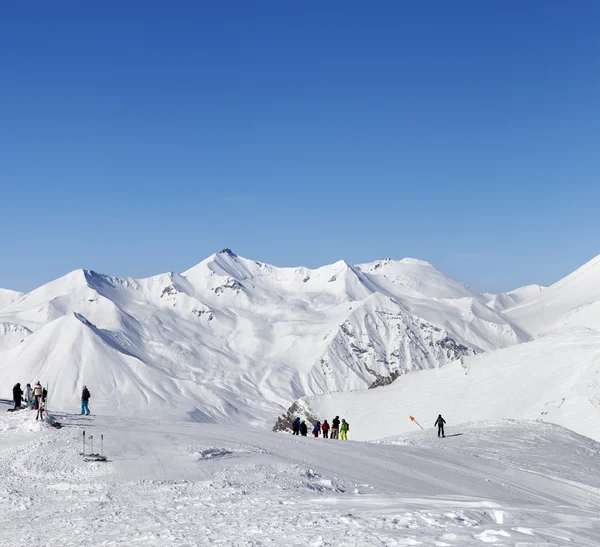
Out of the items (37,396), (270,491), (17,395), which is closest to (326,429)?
(17,395)

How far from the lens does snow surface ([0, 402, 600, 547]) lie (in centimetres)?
1453

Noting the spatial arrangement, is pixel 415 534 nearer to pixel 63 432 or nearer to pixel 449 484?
pixel 449 484

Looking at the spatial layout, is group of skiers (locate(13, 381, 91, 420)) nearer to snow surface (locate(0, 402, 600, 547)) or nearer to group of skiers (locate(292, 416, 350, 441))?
snow surface (locate(0, 402, 600, 547))

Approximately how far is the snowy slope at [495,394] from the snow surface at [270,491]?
34.5 metres

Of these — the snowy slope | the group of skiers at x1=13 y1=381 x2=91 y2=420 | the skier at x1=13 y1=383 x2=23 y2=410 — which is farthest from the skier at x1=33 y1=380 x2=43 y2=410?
the snowy slope

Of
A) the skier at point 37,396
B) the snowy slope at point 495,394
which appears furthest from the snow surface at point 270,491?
the snowy slope at point 495,394

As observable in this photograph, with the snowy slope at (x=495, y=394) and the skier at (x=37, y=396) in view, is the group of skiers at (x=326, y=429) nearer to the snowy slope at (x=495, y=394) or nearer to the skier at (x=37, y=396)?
the skier at (x=37, y=396)

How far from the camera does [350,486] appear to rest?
75.2 ft

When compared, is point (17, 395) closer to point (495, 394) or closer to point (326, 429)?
point (326, 429)

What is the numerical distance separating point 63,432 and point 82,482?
20.0 feet

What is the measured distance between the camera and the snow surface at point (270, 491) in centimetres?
1453

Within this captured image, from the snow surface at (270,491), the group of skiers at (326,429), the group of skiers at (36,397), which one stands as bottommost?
the snow surface at (270,491)

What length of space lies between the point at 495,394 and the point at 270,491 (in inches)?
2605

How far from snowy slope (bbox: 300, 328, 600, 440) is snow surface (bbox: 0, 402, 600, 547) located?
34.5 m
